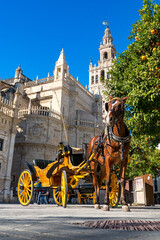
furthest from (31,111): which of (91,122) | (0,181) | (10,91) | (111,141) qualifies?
(111,141)

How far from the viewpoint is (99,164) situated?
8.50 metres

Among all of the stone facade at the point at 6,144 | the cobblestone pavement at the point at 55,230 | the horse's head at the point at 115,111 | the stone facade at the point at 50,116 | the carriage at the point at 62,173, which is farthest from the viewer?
the stone facade at the point at 50,116

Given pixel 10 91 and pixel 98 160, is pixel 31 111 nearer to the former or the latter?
pixel 10 91

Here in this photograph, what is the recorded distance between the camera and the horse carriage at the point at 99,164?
255 inches

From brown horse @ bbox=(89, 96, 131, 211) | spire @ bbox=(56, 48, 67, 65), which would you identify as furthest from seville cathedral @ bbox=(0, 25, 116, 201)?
brown horse @ bbox=(89, 96, 131, 211)

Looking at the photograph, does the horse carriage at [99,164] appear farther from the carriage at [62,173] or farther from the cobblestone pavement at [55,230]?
the cobblestone pavement at [55,230]

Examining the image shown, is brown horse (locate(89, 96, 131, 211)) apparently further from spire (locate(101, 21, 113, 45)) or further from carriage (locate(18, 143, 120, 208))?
spire (locate(101, 21, 113, 45))

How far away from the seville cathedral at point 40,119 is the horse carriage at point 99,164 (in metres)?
12.3

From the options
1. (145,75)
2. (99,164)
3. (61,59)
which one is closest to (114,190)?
(99,164)

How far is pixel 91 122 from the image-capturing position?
33.2m

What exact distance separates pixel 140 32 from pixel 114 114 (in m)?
5.15

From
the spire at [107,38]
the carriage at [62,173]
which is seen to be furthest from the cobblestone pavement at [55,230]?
the spire at [107,38]

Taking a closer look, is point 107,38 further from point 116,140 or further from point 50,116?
point 116,140

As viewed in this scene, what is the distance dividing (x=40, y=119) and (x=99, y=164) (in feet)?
68.4
